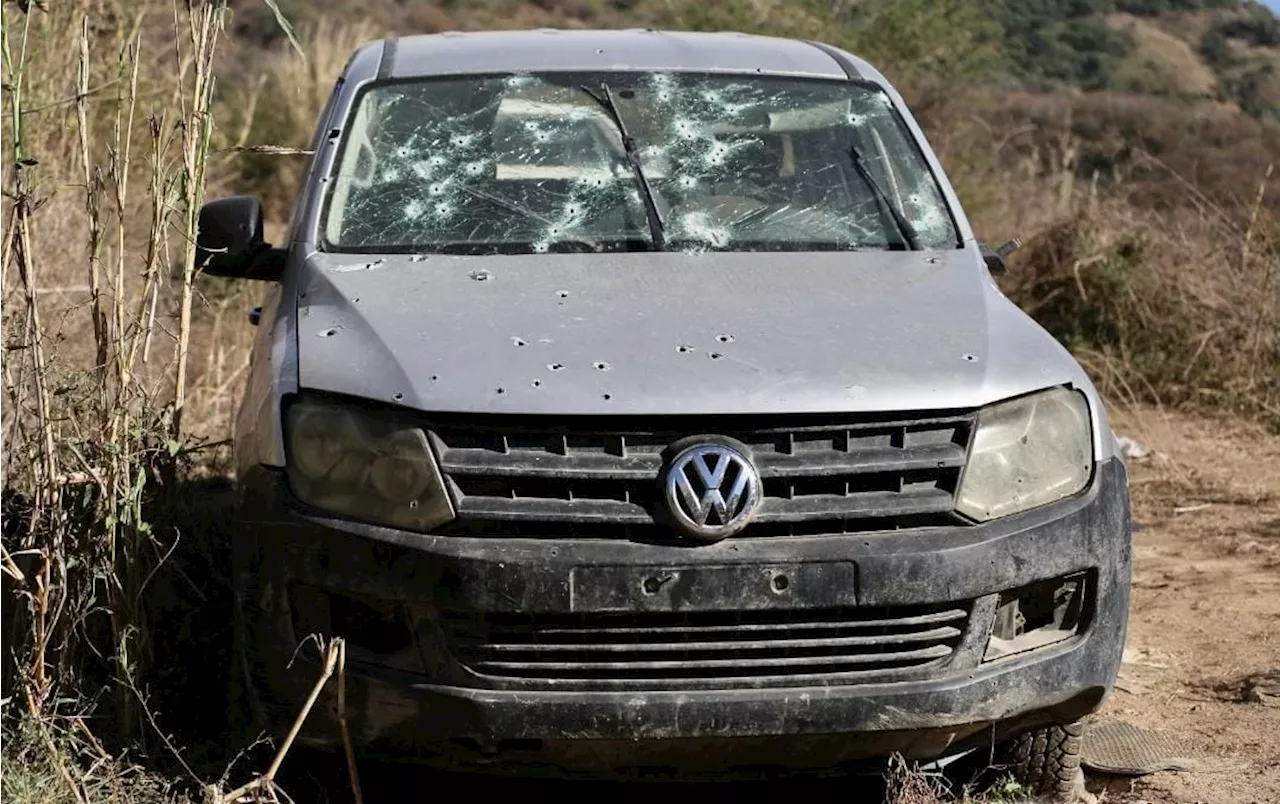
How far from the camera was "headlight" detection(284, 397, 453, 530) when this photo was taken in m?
3.25

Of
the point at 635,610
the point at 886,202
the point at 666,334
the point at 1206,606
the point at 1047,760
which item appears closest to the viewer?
the point at 635,610

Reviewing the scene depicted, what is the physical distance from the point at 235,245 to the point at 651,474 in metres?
1.58

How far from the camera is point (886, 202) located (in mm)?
4508

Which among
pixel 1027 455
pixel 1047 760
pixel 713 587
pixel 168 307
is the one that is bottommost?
pixel 1047 760

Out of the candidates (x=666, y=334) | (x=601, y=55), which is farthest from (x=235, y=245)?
(x=666, y=334)

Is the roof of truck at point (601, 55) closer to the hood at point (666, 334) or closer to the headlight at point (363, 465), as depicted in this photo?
the hood at point (666, 334)

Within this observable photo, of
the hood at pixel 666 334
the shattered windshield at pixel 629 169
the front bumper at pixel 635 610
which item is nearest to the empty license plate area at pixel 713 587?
the front bumper at pixel 635 610

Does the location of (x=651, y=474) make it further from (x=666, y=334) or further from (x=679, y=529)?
(x=666, y=334)

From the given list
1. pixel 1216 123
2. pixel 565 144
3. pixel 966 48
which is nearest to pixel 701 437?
pixel 565 144

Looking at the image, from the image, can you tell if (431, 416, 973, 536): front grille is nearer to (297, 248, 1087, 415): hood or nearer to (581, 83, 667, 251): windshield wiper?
(297, 248, 1087, 415): hood

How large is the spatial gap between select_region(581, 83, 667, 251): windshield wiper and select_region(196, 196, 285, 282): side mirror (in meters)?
0.88

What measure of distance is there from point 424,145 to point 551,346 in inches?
50.5

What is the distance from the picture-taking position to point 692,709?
3.23 m

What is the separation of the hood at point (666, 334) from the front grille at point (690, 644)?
37cm
